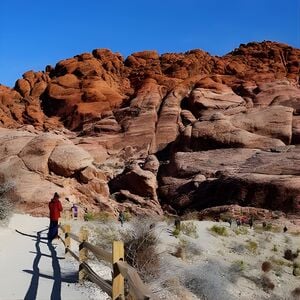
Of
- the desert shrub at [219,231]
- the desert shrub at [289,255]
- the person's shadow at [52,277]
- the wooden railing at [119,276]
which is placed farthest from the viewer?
the desert shrub at [219,231]

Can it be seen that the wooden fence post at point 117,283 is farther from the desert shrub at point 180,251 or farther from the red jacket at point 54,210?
the desert shrub at point 180,251

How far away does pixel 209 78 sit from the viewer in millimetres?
80375

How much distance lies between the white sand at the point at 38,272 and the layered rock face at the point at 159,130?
18.0 m

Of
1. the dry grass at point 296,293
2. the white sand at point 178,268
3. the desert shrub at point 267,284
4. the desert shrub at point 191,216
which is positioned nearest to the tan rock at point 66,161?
the desert shrub at point 191,216

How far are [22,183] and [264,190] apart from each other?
69.2 feet

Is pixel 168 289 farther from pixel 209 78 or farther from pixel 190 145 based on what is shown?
pixel 209 78

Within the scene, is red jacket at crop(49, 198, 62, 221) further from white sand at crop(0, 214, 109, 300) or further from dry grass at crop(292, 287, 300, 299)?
dry grass at crop(292, 287, 300, 299)

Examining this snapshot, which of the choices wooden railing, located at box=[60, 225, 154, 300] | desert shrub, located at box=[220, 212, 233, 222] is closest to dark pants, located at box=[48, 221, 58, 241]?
wooden railing, located at box=[60, 225, 154, 300]

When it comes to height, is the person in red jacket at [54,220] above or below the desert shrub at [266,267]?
above

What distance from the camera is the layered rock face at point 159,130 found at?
3941 cm

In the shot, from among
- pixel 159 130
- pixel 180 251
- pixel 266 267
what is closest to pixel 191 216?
pixel 266 267

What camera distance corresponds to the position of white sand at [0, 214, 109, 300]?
938 centimetres

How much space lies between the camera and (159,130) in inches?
2859

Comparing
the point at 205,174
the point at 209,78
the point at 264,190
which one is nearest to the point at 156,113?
the point at 209,78
